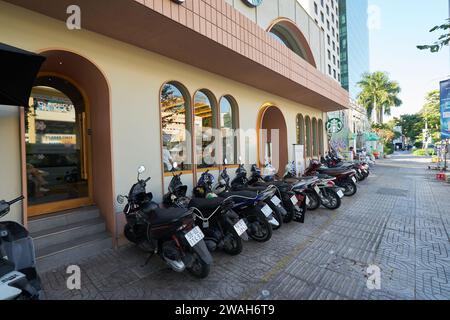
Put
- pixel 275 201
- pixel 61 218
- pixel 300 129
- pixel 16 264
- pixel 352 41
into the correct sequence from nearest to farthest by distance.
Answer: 1. pixel 16 264
2. pixel 61 218
3. pixel 275 201
4. pixel 300 129
5. pixel 352 41

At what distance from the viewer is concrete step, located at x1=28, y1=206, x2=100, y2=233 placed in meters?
3.70

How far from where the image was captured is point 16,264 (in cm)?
225

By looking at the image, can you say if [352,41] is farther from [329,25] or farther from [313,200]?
[313,200]

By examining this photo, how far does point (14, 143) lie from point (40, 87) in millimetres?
1672

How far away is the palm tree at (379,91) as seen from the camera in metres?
36.2

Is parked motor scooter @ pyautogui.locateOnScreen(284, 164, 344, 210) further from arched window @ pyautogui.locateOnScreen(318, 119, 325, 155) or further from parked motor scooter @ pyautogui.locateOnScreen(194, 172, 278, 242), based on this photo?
arched window @ pyautogui.locateOnScreen(318, 119, 325, 155)

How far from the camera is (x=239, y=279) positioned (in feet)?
9.85

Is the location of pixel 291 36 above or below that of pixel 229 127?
above

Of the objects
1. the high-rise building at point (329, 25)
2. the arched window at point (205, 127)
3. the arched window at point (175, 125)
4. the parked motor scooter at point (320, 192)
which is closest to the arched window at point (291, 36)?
the arched window at point (205, 127)

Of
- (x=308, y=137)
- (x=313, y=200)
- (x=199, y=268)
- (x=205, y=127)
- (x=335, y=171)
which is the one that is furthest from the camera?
(x=308, y=137)

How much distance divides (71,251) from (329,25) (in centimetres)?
2927

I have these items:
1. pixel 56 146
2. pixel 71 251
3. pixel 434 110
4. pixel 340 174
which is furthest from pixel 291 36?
pixel 434 110
